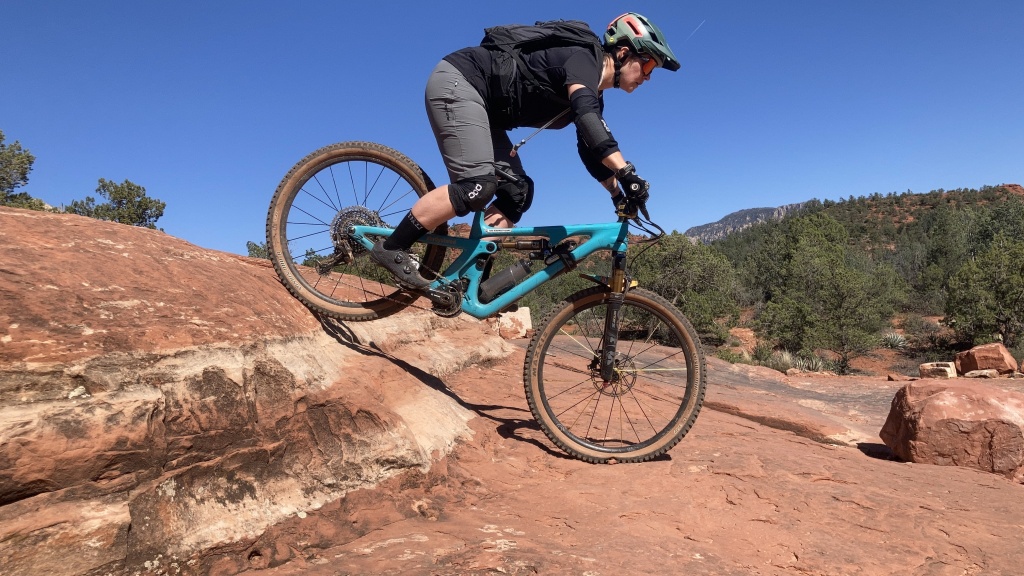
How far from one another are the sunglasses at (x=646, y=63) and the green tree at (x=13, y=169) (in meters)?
19.1

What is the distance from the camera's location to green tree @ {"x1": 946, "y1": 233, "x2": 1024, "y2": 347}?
2441 centimetres

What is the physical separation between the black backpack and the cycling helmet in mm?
120

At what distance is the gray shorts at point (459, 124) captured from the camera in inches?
132

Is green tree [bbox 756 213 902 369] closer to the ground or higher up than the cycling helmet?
closer to the ground

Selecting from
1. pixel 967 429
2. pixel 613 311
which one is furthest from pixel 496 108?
pixel 967 429

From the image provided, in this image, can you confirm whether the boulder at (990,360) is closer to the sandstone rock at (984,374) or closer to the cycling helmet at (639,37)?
the sandstone rock at (984,374)

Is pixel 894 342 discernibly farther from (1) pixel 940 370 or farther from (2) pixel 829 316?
(1) pixel 940 370

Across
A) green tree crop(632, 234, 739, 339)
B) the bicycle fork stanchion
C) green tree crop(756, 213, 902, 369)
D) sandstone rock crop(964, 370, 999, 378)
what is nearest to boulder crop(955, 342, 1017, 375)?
sandstone rock crop(964, 370, 999, 378)

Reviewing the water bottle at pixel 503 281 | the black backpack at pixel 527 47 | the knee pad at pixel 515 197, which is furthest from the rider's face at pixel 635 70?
the water bottle at pixel 503 281

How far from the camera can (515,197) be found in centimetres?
373

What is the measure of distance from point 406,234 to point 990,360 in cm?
1768

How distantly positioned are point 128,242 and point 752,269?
4814 cm

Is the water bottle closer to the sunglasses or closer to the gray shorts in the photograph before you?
the gray shorts

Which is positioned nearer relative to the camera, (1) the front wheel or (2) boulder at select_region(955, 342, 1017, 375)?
(1) the front wheel
